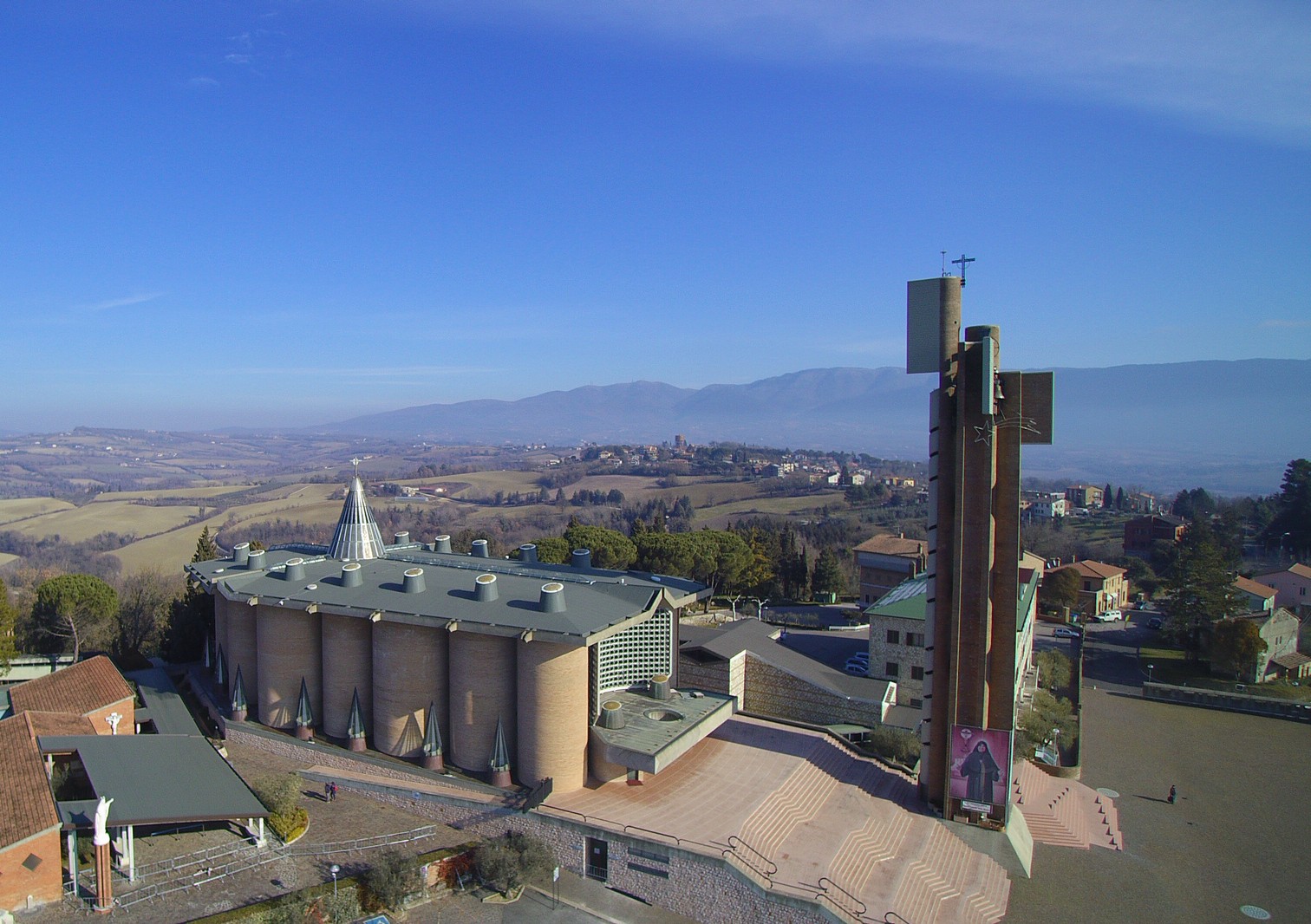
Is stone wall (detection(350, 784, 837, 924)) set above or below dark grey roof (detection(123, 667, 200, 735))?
below

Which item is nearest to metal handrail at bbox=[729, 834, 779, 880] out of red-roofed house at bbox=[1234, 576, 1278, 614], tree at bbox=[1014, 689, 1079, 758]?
tree at bbox=[1014, 689, 1079, 758]

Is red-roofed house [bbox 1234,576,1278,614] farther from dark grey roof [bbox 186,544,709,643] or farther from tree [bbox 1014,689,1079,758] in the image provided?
dark grey roof [bbox 186,544,709,643]

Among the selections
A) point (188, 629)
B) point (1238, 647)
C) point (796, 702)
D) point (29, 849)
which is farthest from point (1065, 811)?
point (188, 629)

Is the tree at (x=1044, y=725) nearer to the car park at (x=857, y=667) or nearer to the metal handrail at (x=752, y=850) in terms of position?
the car park at (x=857, y=667)

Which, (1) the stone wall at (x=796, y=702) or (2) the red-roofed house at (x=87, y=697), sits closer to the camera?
(2) the red-roofed house at (x=87, y=697)

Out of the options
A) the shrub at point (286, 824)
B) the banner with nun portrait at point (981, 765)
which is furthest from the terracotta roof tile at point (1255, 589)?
the shrub at point (286, 824)

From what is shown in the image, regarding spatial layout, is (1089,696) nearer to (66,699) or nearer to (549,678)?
(549,678)
